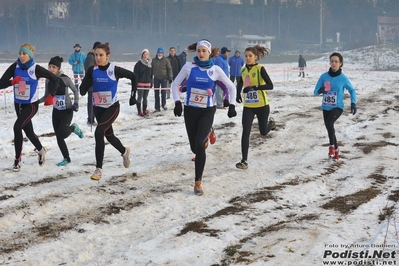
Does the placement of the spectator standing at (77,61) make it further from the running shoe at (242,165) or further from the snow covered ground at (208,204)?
the running shoe at (242,165)

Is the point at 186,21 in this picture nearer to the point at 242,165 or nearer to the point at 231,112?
the point at 242,165

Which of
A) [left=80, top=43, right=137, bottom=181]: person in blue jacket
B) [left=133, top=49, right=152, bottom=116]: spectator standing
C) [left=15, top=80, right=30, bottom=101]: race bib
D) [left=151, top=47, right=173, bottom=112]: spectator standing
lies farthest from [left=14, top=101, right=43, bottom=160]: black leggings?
[left=151, top=47, right=173, bottom=112]: spectator standing

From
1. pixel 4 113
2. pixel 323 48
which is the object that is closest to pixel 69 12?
pixel 323 48

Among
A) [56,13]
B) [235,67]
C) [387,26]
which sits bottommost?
[235,67]

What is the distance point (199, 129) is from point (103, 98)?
Result: 1474 mm

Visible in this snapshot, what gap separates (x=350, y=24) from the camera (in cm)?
10806

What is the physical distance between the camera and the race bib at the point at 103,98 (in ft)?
25.6

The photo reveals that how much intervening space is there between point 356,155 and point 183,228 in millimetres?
5085

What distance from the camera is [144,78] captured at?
50.8 feet

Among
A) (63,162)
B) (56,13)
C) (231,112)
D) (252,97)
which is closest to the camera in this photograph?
(231,112)

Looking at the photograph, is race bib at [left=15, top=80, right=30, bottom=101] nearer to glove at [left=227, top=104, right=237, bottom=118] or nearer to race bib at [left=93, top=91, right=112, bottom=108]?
race bib at [left=93, top=91, right=112, bottom=108]

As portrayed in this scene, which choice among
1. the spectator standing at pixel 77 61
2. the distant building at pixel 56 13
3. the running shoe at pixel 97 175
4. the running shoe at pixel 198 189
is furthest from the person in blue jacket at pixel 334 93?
the distant building at pixel 56 13

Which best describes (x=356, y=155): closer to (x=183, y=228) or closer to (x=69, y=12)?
(x=183, y=228)

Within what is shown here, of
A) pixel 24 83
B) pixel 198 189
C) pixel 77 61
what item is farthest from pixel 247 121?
pixel 77 61
